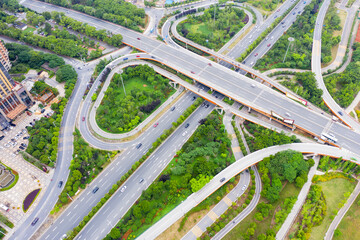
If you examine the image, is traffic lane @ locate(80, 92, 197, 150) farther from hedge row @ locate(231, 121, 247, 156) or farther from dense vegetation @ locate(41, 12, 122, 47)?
dense vegetation @ locate(41, 12, 122, 47)

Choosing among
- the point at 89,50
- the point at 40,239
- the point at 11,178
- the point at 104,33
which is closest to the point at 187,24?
the point at 104,33

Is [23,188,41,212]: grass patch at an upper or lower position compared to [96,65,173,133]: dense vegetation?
lower

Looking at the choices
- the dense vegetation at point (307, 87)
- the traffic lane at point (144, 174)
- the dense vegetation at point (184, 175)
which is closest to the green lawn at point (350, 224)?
the dense vegetation at point (184, 175)

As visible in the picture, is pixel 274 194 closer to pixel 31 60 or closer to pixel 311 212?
pixel 311 212

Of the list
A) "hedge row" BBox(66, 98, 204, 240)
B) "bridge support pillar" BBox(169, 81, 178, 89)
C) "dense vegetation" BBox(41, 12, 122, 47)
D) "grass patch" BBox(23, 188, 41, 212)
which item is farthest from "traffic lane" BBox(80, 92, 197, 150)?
"dense vegetation" BBox(41, 12, 122, 47)

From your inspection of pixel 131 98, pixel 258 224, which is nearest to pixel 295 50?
pixel 131 98

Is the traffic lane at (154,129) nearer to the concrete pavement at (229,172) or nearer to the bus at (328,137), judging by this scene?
the concrete pavement at (229,172)
